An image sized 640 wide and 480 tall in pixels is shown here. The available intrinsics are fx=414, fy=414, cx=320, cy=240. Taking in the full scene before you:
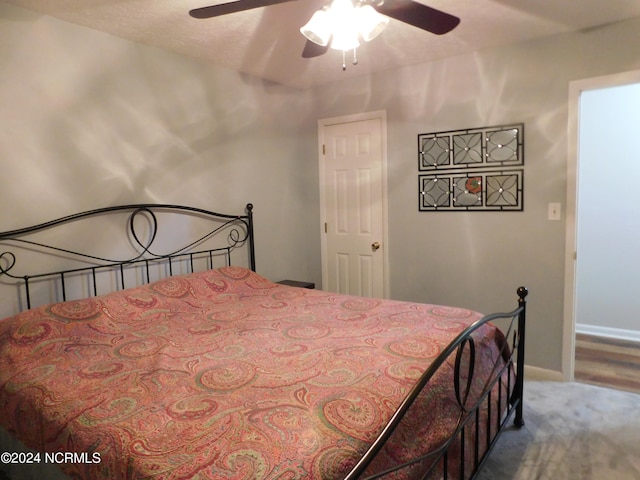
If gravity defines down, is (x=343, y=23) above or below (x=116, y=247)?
above

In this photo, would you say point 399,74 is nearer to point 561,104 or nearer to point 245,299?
point 561,104

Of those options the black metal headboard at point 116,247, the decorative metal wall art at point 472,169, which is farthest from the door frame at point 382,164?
the black metal headboard at point 116,247

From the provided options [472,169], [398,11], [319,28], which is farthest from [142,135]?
[472,169]

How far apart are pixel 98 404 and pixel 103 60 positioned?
2139 millimetres

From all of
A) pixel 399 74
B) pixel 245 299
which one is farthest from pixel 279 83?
pixel 245 299

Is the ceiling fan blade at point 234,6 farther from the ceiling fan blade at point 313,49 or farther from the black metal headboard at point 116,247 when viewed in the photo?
the black metal headboard at point 116,247

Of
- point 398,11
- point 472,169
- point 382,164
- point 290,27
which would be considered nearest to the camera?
point 398,11

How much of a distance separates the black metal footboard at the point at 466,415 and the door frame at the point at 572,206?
844 mm

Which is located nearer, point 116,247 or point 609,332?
point 116,247

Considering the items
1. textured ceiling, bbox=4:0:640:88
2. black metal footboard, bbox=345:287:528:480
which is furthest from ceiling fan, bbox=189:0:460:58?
black metal footboard, bbox=345:287:528:480

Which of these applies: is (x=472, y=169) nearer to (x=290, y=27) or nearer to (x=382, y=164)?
(x=382, y=164)

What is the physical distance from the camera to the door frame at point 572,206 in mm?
2706

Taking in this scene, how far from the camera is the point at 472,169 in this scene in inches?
126

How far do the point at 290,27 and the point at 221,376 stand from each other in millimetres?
2084
